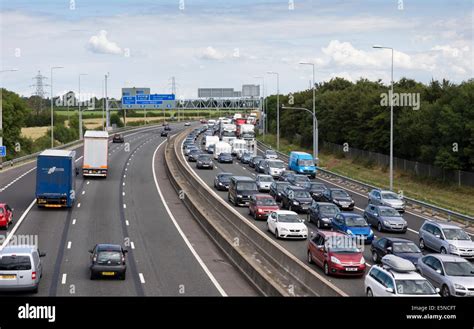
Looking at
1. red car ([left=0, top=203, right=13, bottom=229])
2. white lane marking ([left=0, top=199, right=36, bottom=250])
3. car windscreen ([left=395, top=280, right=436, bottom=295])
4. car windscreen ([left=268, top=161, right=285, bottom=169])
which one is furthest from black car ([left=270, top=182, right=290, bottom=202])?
car windscreen ([left=395, top=280, right=436, bottom=295])

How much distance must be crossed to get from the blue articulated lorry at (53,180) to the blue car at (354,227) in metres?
16.7

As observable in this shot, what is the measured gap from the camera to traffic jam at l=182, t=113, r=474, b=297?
23.3m

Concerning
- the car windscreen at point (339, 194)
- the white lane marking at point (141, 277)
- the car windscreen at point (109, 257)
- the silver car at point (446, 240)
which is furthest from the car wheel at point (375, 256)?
the car windscreen at point (339, 194)

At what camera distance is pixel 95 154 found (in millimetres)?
59531

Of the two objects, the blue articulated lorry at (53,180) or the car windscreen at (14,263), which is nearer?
the car windscreen at (14,263)

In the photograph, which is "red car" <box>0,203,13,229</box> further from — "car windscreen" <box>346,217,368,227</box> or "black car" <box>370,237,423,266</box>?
"black car" <box>370,237,423,266</box>

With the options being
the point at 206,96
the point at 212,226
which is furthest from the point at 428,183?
the point at 206,96

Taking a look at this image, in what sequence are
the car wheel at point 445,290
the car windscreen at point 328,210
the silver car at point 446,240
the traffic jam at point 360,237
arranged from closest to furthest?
1. the traffic jam at point 360,237
2. the car wheel at point 445,290
3. the silver car at point 446,240
4. the car windscreen at point 328,210

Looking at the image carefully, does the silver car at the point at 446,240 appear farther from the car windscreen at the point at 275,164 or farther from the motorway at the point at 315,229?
the car windscreen at the point at 275,164

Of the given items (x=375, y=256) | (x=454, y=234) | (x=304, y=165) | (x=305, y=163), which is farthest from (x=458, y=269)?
(x=305, y=163)

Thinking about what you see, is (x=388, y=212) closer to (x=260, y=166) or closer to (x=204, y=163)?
(x=260, y=166)

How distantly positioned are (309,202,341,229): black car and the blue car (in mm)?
2506

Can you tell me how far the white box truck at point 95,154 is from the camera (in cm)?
5903

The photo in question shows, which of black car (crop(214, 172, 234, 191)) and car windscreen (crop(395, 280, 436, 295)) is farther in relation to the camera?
black car (crop(214, 172, 234, 191))
